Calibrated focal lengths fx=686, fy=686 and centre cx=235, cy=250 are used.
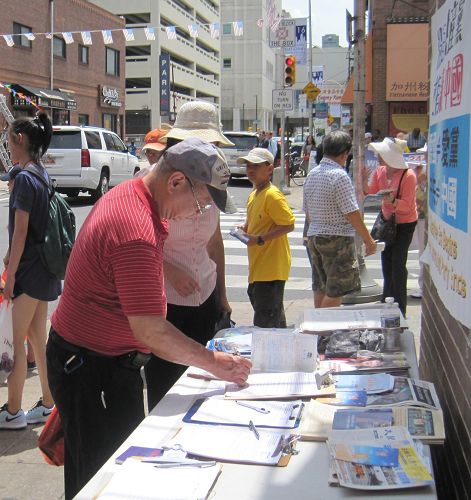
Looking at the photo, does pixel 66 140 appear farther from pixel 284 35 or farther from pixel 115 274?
pixel 115 274

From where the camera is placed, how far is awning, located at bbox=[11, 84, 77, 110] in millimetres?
28972

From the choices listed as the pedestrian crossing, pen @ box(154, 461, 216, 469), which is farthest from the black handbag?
pen @ box(154, 461, 216, 469)

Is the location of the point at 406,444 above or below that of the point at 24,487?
above

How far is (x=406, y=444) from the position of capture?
6.99 feet

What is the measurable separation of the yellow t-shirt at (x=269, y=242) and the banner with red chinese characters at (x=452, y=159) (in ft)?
7.73

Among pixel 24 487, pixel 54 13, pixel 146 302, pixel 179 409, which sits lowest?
pixel 24 487

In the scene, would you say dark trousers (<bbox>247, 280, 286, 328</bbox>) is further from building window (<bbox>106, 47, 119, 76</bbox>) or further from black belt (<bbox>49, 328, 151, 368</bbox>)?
building window (<bbox>106, 47, 119, 76</bbox>)

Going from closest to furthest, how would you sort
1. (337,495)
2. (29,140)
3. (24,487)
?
(337,495)
(24,487)
(29,140)

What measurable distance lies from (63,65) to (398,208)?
30.5 m

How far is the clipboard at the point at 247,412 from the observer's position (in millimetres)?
2416

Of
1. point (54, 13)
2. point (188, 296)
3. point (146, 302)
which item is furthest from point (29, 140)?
point (54, 13)

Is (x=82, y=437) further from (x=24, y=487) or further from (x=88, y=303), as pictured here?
(x=24, y=487)

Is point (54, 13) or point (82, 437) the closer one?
point (82, 437)

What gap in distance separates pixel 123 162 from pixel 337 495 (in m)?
18.2
